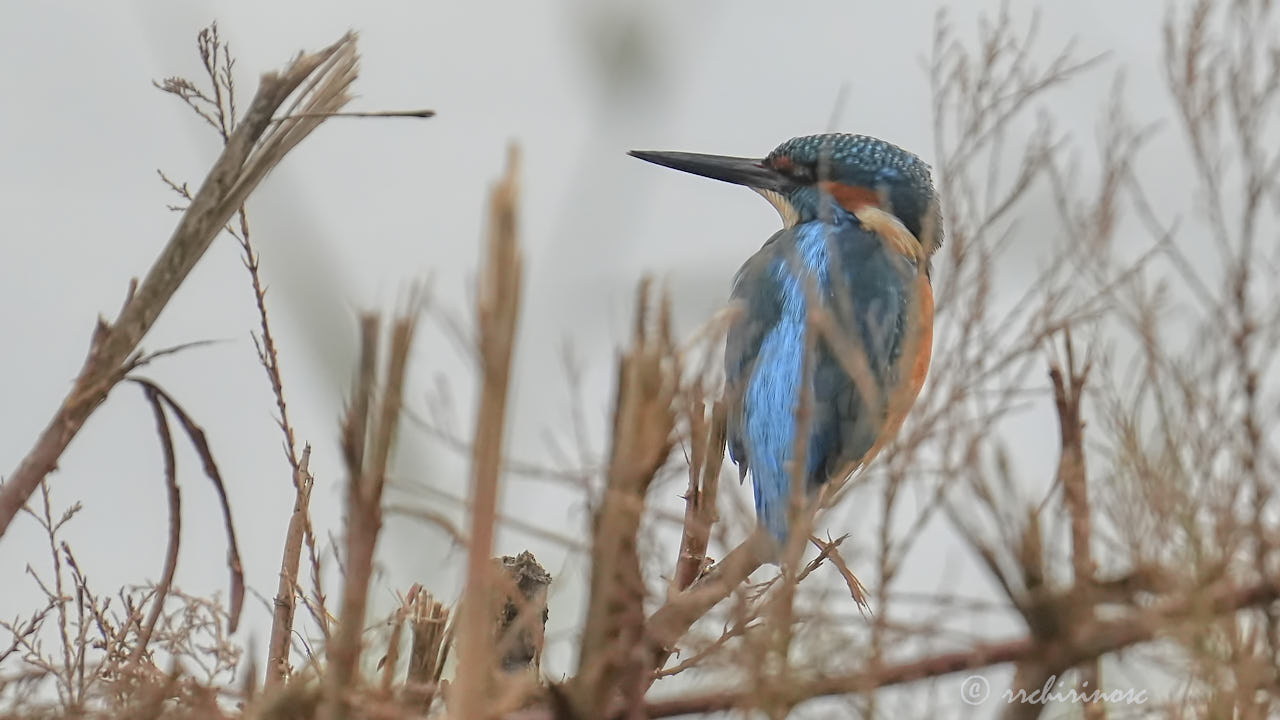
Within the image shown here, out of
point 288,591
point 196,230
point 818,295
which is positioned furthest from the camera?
point 818,295

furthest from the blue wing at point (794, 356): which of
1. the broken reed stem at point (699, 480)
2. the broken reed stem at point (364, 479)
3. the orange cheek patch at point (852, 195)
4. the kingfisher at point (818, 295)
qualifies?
the broken reed stem at point (364, 479)

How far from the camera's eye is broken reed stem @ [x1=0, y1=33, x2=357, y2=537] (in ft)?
2.67

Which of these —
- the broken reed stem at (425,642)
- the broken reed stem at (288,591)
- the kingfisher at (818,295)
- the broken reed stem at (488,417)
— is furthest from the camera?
the kingfisher at (818,295)

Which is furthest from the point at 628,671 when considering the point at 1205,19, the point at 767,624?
the point at 1205,19

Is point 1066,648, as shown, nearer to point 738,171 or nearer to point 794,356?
point 794,356

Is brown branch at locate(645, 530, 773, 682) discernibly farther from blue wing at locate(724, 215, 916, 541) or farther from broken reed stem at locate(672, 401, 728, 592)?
blue wing at locate(724, 215, 916, 541)

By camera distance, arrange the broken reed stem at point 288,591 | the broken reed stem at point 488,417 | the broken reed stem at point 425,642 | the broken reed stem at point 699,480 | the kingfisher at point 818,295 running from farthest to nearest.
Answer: the kingfisher at point 818,295
the broken reed stem at point 288,591
the broken reed stem at point 425,642
the broken reed stem at point 699,480
the broken reed stem at point 488,417

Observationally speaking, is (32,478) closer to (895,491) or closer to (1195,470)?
(895,491)

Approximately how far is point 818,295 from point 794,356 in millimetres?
154

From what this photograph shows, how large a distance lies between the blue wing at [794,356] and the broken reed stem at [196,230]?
1.54 meters

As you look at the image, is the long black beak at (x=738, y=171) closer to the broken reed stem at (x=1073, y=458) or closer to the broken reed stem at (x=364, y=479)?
the broken reed stem at (x=1073, y=458)

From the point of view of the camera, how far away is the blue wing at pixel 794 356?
253 centimetres

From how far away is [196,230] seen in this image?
2.83 feet

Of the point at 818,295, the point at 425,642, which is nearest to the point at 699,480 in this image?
the point at 425,642
